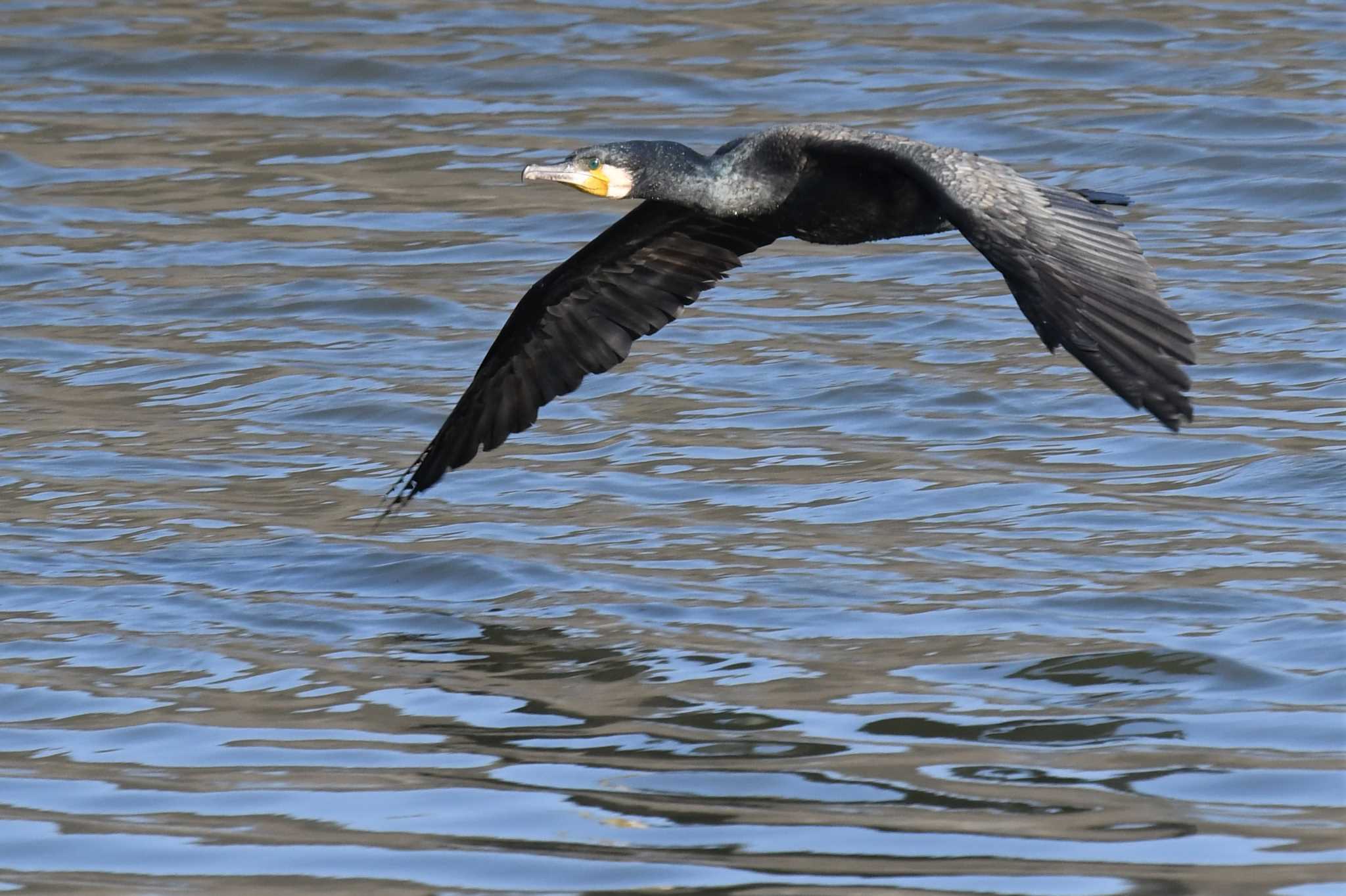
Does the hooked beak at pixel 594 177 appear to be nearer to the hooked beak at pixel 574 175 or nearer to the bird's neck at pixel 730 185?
the hooked beak at pixel 574 175

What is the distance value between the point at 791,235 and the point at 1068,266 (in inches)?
56.1

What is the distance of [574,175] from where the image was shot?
6.43 metres

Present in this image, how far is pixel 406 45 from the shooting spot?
581 inches

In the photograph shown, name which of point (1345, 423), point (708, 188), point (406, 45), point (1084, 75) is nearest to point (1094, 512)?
point (1345, 423)

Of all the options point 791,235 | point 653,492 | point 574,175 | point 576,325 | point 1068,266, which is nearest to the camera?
point 1068,266

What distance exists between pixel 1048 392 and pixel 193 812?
16.1 feet

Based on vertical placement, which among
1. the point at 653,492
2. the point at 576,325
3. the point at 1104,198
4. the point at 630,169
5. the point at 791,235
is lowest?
the point at 653,492

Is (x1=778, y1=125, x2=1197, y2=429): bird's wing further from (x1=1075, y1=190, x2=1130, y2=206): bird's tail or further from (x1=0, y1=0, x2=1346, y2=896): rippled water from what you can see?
(x1=0, y1=0, x2=1346, y2=896): rippled water

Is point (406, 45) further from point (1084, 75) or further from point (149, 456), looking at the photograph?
point (149, 456)

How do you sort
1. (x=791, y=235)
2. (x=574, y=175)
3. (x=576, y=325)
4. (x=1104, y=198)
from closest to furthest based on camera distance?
(x=1104, y=198) < (x=574, y=175) < (x=791, y=235) < (x=576, y=325)

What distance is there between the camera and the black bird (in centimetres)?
541

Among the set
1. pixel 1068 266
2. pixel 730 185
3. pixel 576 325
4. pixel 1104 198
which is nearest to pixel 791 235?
pixel 730 185

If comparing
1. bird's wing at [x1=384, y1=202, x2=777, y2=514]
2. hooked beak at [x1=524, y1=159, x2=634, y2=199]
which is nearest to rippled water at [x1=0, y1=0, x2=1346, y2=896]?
bird's wing at [x1=384, y1=202, x2=777, y2=514]

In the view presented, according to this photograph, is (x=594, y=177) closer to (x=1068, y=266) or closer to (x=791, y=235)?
(x=791, y=235)
